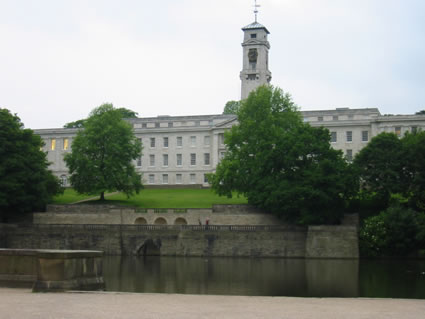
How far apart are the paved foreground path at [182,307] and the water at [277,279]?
8.58 metres

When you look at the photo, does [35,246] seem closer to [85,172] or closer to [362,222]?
[85,172]

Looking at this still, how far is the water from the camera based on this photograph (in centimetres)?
2766

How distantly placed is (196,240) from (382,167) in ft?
60.7

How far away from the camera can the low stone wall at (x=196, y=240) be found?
52.8 meters

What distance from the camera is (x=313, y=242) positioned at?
53.1 metres

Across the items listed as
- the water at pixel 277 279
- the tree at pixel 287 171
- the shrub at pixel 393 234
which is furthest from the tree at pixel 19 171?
the shrub at pixel 393 234

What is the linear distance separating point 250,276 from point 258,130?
35111mm

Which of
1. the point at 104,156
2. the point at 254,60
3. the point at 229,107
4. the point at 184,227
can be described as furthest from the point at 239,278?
the point at 229,107

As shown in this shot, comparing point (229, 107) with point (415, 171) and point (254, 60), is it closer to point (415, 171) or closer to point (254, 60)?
point (254, 60)

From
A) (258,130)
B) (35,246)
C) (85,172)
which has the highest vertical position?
(258,130)

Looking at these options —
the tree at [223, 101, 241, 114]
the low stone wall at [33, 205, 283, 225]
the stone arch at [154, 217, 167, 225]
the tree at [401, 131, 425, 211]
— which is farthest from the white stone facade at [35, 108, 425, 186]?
the tree at [401, 131, 425, 211]

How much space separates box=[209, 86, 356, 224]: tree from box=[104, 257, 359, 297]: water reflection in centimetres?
893

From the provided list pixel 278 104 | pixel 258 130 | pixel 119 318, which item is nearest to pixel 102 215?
pixel 258 130

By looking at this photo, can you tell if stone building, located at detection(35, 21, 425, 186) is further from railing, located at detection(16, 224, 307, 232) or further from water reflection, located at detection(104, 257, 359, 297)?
water reflection, located at detection(104, 257, 359, 297)
